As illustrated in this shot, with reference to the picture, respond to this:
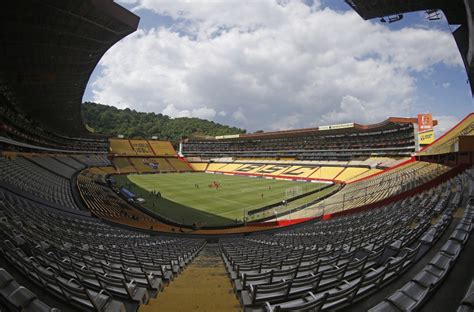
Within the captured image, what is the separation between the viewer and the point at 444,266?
303 centimetres

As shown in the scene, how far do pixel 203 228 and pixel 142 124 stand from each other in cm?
11430

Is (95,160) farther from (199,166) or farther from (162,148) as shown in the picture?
(199,166)

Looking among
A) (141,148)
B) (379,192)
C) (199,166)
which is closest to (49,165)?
(379,192)

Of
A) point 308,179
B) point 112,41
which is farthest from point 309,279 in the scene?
point 308,179

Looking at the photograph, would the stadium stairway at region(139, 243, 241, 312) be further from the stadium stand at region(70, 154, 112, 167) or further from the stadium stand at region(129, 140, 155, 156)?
the stadium stand at region(129, 140, 155, 156)

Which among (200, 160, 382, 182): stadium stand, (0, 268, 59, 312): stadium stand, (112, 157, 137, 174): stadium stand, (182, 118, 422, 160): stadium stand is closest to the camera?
(0, 268, 59, 312): stadium stand

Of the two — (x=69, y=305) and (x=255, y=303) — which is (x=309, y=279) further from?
(x=69, y=305)

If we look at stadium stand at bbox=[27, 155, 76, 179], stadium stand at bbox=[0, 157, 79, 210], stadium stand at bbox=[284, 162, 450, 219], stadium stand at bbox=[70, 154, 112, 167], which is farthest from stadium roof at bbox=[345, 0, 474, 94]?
stadium stand at bbox=[70, 154, 112, 167]

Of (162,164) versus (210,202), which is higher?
(162,164)

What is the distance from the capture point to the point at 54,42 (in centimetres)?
1230

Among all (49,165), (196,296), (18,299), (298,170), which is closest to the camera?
(18,299)

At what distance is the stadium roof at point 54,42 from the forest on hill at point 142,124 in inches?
3159

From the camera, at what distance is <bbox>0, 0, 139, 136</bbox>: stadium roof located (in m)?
9.44

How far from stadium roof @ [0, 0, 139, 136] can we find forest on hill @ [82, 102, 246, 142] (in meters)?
80.2
